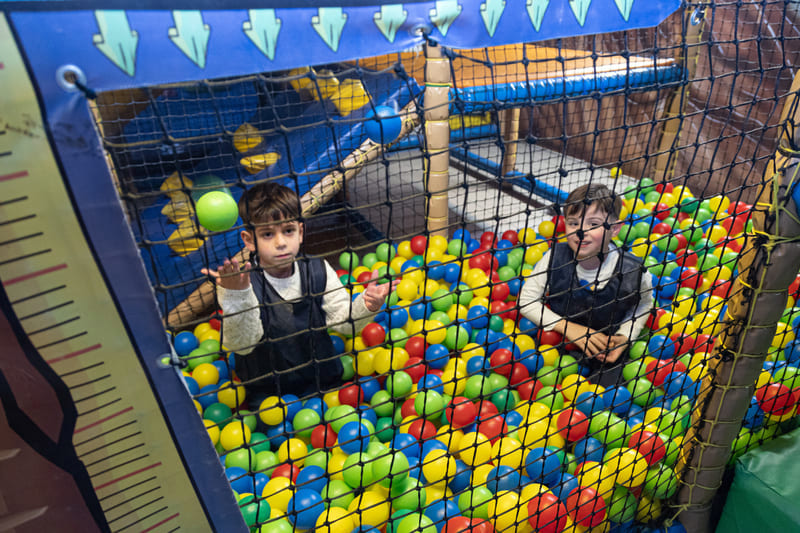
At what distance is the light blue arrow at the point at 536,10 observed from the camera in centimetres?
71

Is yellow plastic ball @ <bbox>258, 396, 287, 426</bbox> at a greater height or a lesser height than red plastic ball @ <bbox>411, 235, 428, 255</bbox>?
greater

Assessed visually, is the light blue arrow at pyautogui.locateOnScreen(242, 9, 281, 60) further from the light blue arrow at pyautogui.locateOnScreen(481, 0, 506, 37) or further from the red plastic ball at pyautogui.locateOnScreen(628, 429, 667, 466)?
the red plastic ball at pyautogui.locateOnScreen(628, 429, 667, 466)

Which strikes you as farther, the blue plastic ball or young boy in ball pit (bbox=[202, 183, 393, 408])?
young boy in ball pit (bbox=[202, 183, 393, 408])

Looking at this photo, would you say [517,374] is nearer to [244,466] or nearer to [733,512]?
[733,512]

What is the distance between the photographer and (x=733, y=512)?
3.86ft

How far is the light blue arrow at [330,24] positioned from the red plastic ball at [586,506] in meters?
0.95

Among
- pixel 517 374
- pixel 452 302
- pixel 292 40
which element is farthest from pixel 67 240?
pixel 452 302

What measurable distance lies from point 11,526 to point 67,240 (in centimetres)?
33

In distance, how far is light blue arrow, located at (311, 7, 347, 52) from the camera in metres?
0.57

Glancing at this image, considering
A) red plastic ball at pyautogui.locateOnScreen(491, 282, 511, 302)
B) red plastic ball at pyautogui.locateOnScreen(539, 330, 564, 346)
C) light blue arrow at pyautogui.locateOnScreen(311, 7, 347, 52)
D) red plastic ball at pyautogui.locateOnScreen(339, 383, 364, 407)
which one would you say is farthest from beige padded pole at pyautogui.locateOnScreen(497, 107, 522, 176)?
light blue arrow at pyautogui.locateOnScreen(311, 7, 347, 52)

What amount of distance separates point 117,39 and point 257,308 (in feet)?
2.31

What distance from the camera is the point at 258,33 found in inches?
21.1

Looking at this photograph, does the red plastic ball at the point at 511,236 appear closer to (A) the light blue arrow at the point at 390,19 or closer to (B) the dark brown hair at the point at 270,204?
(B) the dark brown hair at the point at 270,204

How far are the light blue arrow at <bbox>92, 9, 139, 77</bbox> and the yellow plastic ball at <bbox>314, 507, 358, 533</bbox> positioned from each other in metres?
0.85
